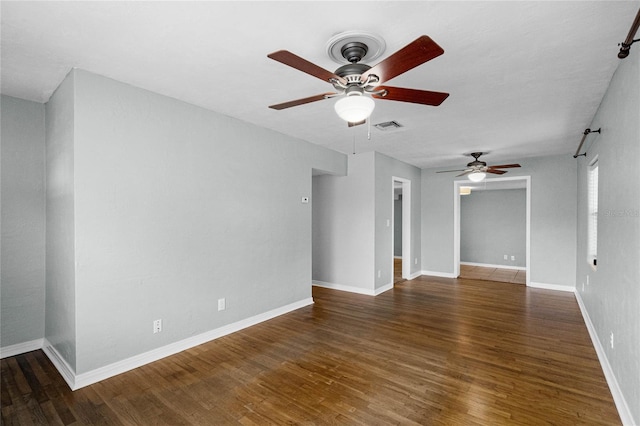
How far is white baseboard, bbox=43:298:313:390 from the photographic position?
2574 mm

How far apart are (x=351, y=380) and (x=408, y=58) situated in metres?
2.43

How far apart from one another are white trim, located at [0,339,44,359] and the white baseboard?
0.34 feet

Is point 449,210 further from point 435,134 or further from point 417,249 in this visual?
point 435,134

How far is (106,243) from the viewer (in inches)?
107

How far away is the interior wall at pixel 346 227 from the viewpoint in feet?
18.3

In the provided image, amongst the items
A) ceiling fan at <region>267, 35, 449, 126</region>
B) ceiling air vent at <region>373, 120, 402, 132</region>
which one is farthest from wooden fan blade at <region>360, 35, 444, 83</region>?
ceiling air vent at <region>373, 120, 402, 132</region>

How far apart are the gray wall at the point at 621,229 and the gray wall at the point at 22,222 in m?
4.88

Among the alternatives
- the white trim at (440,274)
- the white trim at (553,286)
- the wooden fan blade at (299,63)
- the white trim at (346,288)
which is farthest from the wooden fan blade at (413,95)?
the white trim at (440,274)

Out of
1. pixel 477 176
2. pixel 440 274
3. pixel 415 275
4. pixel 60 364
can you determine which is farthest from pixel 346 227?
pixel 60 364

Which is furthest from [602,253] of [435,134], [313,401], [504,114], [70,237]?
[70,237]

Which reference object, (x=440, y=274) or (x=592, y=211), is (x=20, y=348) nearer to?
(x=592, y=211)

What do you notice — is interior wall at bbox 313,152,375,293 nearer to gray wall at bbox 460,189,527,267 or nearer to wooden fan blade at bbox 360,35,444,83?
wooden fan blade at bbox 360,35,444,83

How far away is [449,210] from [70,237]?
673cm

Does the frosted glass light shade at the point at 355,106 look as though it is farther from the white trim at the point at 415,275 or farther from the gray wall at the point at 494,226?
the gray wall at the point at 494,226
